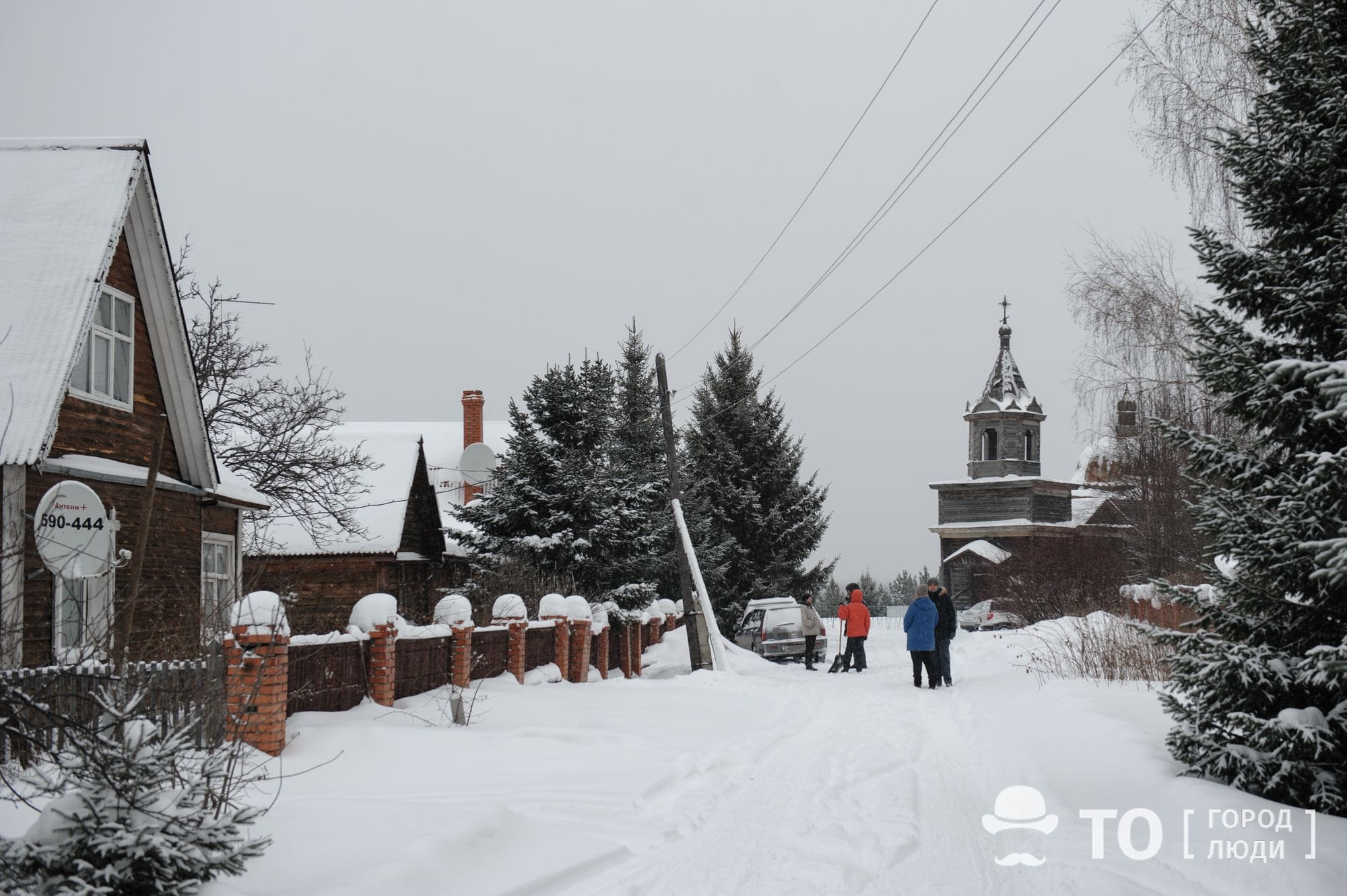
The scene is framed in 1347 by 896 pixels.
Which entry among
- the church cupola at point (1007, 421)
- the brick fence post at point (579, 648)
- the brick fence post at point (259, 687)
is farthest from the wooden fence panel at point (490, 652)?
the church cupola at point (1007, 421)

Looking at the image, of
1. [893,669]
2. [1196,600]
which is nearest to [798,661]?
[893,669]

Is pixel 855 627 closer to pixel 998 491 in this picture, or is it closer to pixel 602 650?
pixel 602 650

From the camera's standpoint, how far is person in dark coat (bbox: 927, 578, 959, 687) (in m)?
17.2

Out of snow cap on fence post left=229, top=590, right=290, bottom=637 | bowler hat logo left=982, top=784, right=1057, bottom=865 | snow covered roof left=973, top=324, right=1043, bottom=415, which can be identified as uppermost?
snow covered roof left=973, top=324, right=1043, bottom=415

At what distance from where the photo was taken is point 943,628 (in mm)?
17312

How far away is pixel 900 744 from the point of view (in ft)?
34.8

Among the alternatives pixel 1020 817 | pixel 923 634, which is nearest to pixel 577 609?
pixel 923 634

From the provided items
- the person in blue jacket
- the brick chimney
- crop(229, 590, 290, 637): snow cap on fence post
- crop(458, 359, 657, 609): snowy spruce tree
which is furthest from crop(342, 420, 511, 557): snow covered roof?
crop(229, 590, 290, 637): snow cap on fence post

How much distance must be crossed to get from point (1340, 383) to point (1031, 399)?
5277 centimetres

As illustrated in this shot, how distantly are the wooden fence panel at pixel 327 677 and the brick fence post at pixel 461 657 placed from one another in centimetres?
208

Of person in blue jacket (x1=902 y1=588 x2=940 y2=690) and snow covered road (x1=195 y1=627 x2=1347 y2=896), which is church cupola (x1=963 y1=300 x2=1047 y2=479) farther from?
snow covered road (x1=195 y1=627 x2=1347 y2=896)

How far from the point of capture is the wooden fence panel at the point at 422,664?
11.7 metres

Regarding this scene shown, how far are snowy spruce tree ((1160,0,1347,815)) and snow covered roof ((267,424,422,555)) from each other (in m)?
18.7

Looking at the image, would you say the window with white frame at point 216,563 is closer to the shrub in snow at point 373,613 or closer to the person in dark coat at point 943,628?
the shrub in snow at point 373,613
